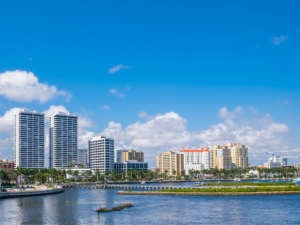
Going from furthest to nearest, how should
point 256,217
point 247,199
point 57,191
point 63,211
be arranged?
point 57,191, point 247,199, point 63,211, point 256,217

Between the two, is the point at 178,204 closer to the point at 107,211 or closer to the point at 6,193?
the point at 107,211

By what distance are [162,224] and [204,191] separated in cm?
6163

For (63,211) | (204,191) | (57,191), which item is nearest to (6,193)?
(57,191)

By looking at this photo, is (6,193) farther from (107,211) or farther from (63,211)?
(107,211)

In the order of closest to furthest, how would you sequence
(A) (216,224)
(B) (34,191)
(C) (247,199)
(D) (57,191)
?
(A) (216,224) < (C) (247,199) < (B) (34,191) < (D) (57,191)

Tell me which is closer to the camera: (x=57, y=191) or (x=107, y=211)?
(x=107, y=211)

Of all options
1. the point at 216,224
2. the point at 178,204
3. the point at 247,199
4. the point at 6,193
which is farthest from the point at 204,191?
the point at 6,193

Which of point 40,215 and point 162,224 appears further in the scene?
point 40,215

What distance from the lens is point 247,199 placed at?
4599 inches

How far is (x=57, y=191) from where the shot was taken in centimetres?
16412

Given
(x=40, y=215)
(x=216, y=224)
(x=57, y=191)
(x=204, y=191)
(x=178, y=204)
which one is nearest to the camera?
(x=216, y=224)

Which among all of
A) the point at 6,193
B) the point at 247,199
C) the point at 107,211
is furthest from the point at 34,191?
the point at 247,199

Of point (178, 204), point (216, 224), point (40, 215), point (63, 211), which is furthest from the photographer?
point (178, 204)

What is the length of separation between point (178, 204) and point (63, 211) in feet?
109
